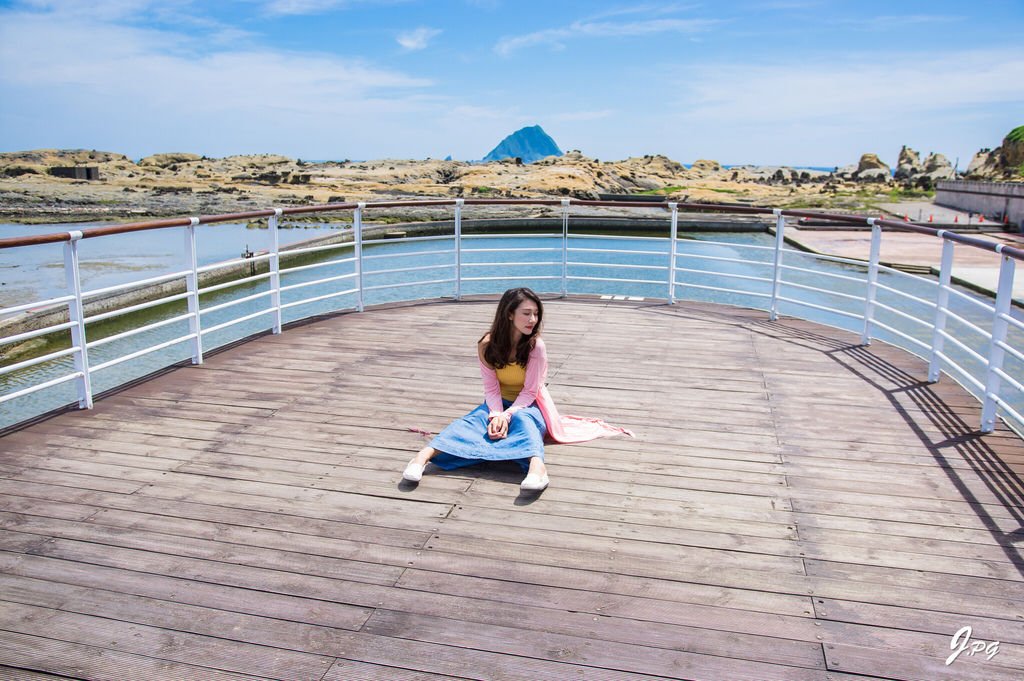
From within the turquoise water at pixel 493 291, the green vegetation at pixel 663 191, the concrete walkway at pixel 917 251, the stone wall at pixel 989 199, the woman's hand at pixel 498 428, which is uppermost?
the green vegetation at pixel 663 191

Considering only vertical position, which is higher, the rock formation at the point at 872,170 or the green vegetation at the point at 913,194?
the rock formation at the point at 872,170

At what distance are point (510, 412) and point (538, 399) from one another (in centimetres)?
24

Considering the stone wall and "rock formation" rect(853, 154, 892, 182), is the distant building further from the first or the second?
"rock formation" rect(853, 154, 892, 182)

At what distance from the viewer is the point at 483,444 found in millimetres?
3932

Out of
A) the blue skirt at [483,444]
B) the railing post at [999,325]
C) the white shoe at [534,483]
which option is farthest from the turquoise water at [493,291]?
the white shoe at [534,483]

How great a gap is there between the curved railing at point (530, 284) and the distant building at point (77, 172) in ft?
164

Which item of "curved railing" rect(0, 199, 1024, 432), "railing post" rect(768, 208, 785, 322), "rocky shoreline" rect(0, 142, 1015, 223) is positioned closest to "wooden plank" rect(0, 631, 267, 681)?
"curved railing" rect(0, 199, 1024, 432)

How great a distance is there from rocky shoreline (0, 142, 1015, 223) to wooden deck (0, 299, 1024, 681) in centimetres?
3556

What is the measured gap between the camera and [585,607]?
2.65 meters

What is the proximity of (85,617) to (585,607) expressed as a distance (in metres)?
1.73

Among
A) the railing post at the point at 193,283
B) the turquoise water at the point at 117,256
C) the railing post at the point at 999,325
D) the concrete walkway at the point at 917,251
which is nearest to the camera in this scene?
the railing post at the point at 999,325

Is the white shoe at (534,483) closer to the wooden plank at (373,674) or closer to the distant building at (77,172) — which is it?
the wooden plank at (373,674)

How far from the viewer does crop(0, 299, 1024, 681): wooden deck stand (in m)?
2.41

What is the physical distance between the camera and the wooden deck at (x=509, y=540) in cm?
241
